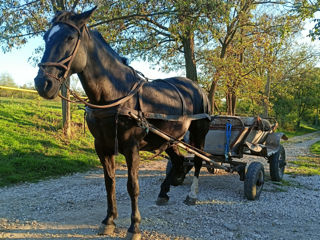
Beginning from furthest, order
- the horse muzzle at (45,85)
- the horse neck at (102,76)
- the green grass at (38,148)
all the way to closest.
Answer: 1. the green grass at (38,148)
2. the horse neck at (102,76)
3. the horse muzzle at (45,85)

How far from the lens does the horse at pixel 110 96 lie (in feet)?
8.73

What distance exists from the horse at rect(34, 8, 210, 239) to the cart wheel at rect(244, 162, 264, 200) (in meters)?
1.94

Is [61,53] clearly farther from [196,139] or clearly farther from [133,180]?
[196,139]

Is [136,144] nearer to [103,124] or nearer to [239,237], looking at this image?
[103,124]

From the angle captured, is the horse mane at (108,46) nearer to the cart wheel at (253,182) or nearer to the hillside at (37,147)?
the hillside at (37,147)

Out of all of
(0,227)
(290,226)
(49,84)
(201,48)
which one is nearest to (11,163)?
(0,227)

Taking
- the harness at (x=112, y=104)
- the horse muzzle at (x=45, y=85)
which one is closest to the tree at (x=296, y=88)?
the harness at (x=112, y=104)

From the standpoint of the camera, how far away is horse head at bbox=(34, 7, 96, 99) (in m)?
2.53

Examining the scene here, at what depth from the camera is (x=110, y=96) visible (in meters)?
3.20

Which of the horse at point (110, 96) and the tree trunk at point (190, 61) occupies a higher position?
the tree trunk at point (190, 61)

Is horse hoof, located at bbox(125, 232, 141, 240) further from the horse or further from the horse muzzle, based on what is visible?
the horse muzzle

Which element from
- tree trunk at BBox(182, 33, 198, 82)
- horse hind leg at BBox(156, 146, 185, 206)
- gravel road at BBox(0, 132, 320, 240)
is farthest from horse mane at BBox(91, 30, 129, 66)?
tree trunk at BBox(182, 33, 198, 82)

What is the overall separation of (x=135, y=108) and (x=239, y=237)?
7.30ft

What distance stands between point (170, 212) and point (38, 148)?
19.2ft
